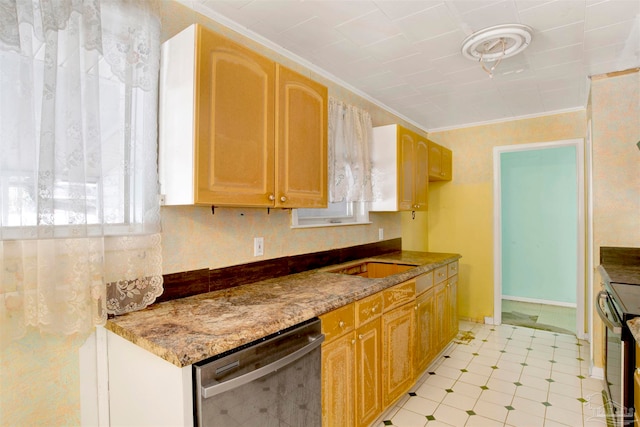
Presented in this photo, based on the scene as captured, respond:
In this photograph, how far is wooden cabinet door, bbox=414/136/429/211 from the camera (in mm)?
3297

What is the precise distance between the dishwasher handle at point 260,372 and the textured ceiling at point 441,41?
5.60 ft

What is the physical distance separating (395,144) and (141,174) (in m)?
2.15

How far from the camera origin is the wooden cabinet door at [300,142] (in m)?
1.78

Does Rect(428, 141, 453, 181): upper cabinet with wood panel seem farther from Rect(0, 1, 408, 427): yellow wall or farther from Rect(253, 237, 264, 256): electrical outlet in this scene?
Rect(253, 237, 264, 256): electrical outlet

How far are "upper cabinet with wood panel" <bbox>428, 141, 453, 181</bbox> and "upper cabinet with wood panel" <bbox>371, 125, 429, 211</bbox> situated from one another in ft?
2.06

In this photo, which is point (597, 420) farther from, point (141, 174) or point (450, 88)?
point (141, 174)

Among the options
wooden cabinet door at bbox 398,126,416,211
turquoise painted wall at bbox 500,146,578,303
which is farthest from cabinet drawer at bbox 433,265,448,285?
turquoise painted wall at bbox 500,146,578,303

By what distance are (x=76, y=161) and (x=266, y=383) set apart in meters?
1.04

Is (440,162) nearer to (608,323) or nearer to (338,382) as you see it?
(608,323)

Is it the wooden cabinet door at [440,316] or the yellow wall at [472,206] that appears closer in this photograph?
the wooden cabinet door at [440,316]

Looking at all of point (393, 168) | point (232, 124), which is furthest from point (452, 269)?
point (232, 124)

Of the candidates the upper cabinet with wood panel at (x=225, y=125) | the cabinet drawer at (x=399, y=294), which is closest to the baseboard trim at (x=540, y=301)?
the cabinet drawer at (x=399, y=294)

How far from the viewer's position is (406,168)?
10.2 ft

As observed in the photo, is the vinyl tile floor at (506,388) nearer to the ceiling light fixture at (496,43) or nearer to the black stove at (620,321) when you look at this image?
the black stove at (620,321)
